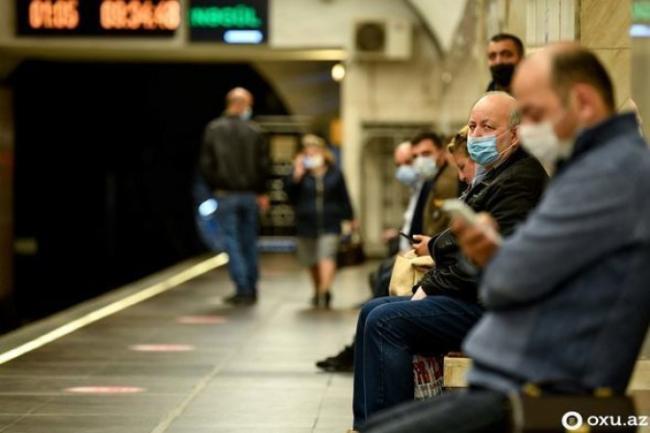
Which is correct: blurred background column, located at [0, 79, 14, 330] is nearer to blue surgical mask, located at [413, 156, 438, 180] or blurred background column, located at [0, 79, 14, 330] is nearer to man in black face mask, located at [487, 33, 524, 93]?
blue surgical mask, located at [413, 156, 438, 180]

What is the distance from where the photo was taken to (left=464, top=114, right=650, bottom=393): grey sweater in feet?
11.1

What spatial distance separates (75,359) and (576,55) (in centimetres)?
625

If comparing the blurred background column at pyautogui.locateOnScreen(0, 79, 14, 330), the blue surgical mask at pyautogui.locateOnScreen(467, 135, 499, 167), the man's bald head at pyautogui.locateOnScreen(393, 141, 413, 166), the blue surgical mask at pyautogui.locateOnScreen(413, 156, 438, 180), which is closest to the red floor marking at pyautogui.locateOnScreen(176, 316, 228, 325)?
the man's bald head at pyautogui.locateOnScreen(393, 141, 413, 166)

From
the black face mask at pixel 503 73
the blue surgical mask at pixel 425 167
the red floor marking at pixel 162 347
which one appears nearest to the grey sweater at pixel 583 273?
the black face mask at pixel 503 73

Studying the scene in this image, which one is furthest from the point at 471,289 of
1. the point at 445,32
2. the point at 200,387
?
the point at 445,32

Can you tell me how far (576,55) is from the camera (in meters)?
3.44

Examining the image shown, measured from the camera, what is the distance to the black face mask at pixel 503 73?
775 centimetres

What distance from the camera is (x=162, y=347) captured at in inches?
391

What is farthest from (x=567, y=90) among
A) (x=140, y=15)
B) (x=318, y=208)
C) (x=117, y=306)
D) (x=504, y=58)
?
(x=140, y=15)

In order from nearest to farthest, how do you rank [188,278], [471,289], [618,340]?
[618,340] < [471,289] < [188,278]

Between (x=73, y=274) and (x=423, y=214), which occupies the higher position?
(x=423, y=214)

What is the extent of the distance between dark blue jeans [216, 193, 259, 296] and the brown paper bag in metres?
7.29

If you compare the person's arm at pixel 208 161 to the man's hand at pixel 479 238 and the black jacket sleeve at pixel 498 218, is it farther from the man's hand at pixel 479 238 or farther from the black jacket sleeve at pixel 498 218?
the man's hand at pixel 479 238

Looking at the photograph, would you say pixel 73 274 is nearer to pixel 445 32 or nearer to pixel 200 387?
pixel 445 32
